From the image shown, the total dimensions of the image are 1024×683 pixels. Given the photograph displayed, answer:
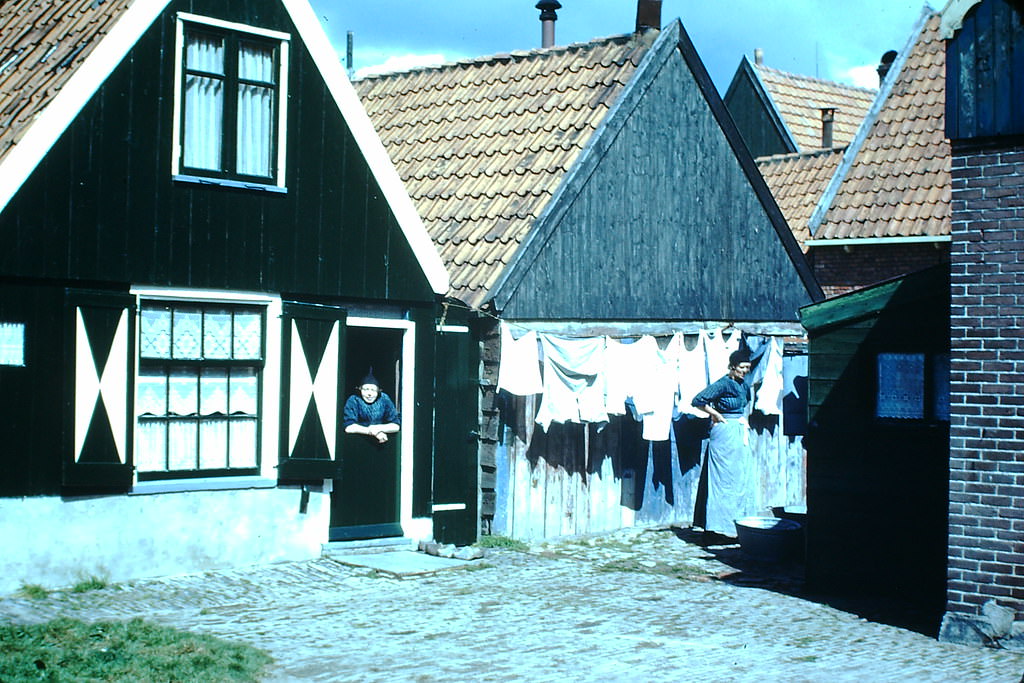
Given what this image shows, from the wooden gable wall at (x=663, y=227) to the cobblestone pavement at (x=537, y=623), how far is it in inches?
139

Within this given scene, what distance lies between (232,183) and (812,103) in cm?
2390

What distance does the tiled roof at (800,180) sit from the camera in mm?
24969

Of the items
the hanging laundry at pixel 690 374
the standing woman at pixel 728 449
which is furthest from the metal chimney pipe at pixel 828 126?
the standing woman at pixel 728 449

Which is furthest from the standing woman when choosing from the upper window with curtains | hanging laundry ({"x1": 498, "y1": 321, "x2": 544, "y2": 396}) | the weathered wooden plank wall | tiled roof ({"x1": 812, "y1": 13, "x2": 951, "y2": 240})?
tiled roof ({"x1": 812, "y1": 13, "x2": 951, "y2": 240})

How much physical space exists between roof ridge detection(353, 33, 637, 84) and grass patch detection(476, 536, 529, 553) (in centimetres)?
665

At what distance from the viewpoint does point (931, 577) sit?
1148 cm

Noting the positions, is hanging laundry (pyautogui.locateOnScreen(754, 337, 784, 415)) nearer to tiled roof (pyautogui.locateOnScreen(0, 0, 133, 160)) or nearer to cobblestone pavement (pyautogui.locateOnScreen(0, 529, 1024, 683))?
cobblestone pavement (pyautogui.locateOnScreen(0, 529, 1024, 683))

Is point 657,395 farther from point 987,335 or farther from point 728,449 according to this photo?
point 987,335

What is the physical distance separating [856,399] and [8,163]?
7617 millimetres

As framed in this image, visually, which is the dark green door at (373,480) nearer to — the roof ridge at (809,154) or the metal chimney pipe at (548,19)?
the metal chimney pipe at (548,19)

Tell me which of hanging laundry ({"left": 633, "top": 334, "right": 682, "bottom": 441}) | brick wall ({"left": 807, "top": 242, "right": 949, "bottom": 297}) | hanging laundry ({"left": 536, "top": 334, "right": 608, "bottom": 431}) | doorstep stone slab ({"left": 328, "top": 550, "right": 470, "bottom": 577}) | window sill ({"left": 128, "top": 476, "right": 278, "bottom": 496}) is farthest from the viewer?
brick wall ({"left": 807, "top": 242, "right": 949, "bottom": 297})

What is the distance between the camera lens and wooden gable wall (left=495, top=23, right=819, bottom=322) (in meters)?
15.4

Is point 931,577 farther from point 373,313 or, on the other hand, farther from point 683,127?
point 683,127

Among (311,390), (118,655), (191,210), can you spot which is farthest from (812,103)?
(118,655)
